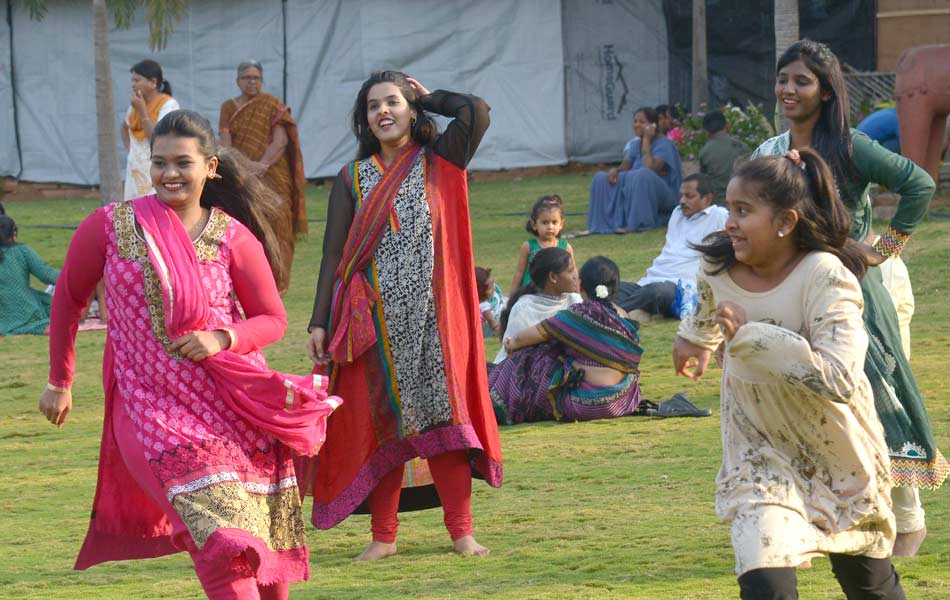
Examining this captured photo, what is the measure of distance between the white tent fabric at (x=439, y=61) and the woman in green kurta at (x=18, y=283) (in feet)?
38.7

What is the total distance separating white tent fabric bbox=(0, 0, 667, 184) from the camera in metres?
23.9

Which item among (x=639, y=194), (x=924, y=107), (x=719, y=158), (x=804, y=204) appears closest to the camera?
(x=804, y=204)

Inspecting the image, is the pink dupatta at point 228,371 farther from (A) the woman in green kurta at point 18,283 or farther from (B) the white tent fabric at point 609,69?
(B) the white tent fabric at point 609,69

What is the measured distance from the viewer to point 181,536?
4.06 meters

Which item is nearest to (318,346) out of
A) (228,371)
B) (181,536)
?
(228,371)

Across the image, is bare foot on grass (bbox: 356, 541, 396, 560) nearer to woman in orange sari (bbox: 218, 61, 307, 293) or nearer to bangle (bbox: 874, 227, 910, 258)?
bangle (bbox: 874, 227, 910, 258)

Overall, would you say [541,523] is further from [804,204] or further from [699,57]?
[699,57]

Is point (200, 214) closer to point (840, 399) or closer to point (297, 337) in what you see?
point (840, 399)

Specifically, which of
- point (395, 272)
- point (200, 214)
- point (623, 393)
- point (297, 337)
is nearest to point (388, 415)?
point (395, 272)

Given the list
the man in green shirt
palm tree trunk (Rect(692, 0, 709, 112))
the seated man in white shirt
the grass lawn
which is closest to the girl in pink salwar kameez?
the grass lawn

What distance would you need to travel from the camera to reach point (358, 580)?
5.18 metres

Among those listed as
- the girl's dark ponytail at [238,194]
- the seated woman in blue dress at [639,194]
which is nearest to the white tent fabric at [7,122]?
the seated woman in blue dress at [639,194]

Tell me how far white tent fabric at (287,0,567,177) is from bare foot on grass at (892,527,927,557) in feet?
64.1

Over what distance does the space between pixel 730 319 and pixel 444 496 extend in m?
2.15
